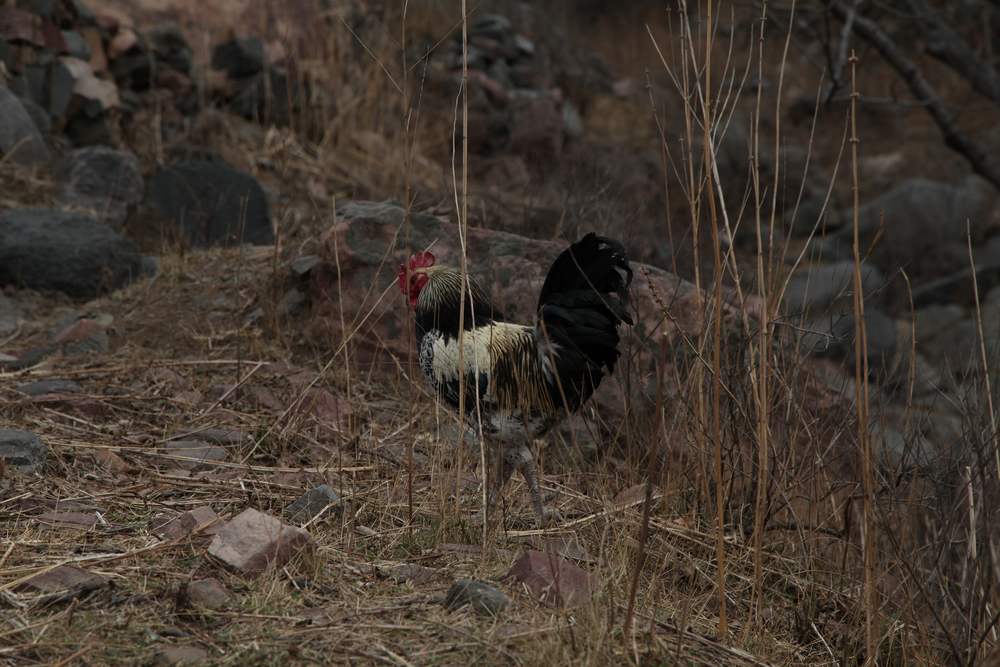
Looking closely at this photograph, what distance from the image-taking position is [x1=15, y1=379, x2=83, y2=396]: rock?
424 centimetres

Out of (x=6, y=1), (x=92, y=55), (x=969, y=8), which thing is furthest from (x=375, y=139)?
(x=969, y=8)

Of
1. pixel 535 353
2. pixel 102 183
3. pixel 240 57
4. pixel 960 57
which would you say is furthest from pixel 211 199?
pixel 960 57

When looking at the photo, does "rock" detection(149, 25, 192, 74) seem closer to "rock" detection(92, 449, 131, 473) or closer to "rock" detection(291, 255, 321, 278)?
"rock" detection(291, 255, 321, 278)

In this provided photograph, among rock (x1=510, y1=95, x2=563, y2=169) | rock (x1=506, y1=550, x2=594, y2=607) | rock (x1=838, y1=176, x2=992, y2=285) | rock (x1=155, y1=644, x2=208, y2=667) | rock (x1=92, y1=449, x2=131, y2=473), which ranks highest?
rock (x1=155, y1=644, x2=208, y2=667)

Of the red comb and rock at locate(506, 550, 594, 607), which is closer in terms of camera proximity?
rock at locate(506, 550, 594, 607)

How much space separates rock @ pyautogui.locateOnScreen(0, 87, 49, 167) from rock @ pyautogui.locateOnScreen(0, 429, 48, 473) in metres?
3.80

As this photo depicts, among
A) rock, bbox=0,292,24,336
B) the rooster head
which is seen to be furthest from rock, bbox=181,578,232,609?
rock, bbox=0,292,24,336

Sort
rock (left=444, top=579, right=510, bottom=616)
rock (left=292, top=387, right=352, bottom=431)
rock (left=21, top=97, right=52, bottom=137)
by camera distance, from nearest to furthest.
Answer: rock (left=444, top=579, right=510, bottom=616)
rock (left=292, top=387, right=352, bottom=431)
rock (left=21, top=97, right=52, bottom=137)

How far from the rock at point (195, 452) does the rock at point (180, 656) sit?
1.37 metres

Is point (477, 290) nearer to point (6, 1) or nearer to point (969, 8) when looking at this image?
point (6, 1)

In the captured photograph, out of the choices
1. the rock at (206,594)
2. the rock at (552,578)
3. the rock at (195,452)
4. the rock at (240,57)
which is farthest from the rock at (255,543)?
the rock at (240,57)

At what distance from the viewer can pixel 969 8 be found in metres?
13.4

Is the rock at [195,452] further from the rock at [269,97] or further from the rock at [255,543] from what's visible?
the rock at [269,97]

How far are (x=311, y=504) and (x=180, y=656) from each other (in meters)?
0.91
